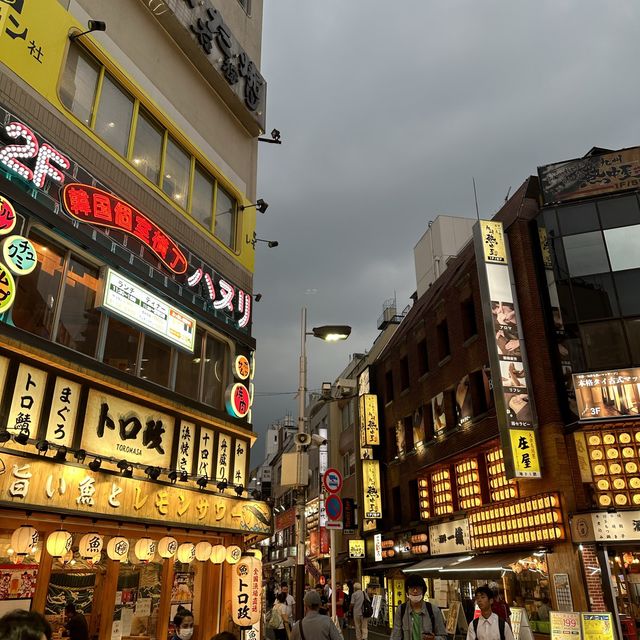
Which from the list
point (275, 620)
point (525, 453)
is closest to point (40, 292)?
point (275, 620)

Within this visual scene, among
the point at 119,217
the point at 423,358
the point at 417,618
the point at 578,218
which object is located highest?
the point at 578,218

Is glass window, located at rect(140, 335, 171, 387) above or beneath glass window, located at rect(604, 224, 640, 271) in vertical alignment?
beneath

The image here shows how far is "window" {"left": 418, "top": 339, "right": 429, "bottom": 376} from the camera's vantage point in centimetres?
3070

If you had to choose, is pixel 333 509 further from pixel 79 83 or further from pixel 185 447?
pixel 79 83

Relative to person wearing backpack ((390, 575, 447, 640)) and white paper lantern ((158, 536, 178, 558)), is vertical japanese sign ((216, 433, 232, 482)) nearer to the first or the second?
white paper lantern ((158, 536, 178, 558))

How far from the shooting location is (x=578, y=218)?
21766 mm

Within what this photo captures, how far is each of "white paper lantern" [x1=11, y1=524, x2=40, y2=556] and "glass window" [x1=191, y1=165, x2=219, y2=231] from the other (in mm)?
9484

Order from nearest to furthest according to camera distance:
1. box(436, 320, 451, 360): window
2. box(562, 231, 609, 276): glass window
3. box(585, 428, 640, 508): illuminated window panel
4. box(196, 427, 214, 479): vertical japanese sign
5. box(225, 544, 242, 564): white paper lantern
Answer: box(196, 427, 214, 479): vertical japanese sign → box(225, 544, 242, 564): white paper lantern → box(585, 428, 640, 508): illuminated window panel → box(562, 231, 609, 276): glass window → box(436, 320, 451, 360): window

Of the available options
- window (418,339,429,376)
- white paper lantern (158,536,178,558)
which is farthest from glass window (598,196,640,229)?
white paper lantern (158,536,178,558)

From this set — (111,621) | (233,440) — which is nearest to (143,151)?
(233,440)

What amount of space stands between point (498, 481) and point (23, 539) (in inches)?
722

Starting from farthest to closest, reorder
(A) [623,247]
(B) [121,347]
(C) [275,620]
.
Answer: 1. (A) [623,247]
2. (C) [275,620]
3. (B) [121,347]

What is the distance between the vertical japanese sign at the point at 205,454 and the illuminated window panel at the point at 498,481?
12823mm

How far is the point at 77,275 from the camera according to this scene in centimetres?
1103
